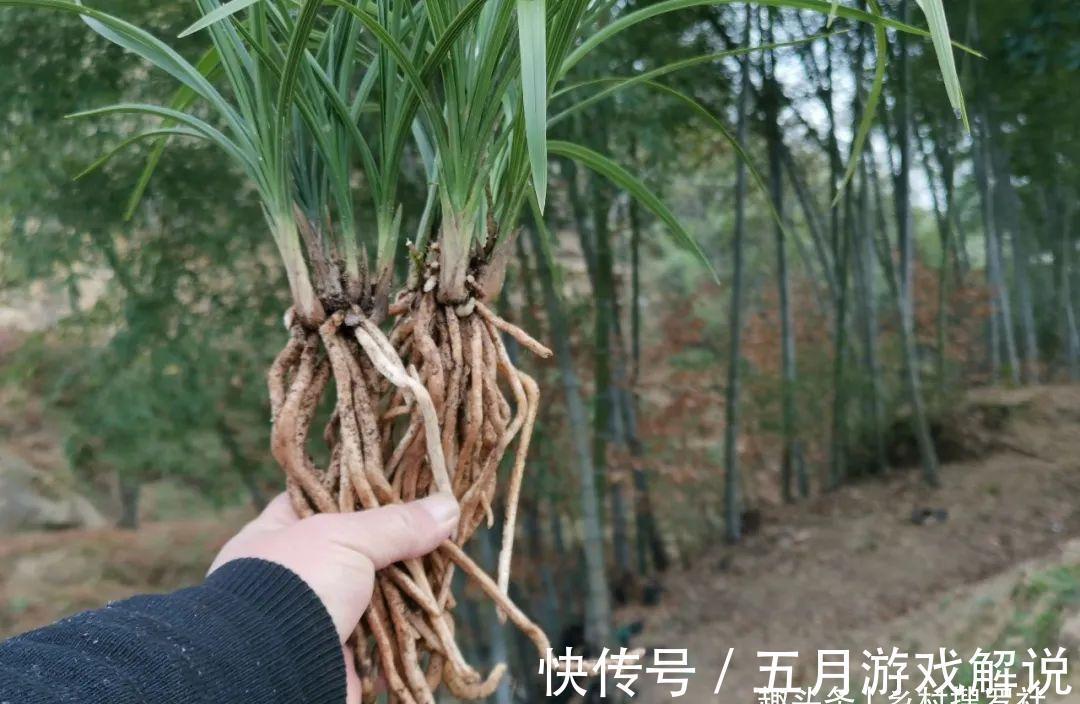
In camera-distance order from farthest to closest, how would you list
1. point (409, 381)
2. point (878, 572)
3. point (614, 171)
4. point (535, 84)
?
point (878, 572)
point (614, 171)
point (409, 381)
point (535, 84)

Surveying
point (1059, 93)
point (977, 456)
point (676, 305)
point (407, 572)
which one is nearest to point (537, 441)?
point (676, 305)

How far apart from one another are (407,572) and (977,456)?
423 cm

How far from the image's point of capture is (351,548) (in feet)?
2.28

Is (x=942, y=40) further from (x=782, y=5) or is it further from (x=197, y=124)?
(x=197, y=124)

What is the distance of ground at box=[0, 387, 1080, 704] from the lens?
268cm

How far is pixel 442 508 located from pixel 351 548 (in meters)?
0.09

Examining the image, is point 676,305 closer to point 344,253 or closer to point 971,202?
point 344,253

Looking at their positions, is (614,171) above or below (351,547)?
above

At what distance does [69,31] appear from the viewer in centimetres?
203

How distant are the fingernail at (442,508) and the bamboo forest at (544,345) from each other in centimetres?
2

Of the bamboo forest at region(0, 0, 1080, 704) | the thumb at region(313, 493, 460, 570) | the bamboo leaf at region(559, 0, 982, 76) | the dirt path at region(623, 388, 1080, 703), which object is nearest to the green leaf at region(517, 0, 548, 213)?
the bamboo forest at region(0, 0, 1080, 704)

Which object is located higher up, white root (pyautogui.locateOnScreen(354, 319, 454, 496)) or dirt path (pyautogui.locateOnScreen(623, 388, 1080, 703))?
white root (pyautogui.locateOnScreen(354, 319, 454, 496))

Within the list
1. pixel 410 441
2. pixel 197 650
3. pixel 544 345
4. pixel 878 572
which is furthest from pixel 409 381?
pixel 878 572

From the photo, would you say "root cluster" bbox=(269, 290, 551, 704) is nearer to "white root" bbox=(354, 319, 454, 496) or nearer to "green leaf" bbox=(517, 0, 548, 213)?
"white root" bbox=(354, 319, 454, 496)
